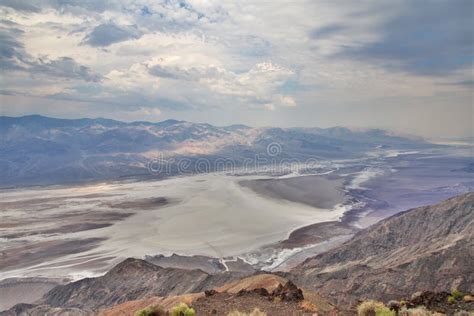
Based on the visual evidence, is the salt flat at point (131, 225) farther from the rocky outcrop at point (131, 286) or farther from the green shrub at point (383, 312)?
the green shrub at point (383, 312)

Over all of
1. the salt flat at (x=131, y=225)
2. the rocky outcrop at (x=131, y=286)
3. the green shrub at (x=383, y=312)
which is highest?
the green shrub at (x=383, y=312)

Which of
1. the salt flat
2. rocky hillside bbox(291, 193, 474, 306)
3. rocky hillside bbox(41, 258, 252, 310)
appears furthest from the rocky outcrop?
rocky hillside bbox(291, 193, 474, 306)

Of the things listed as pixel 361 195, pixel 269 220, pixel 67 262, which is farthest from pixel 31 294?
pixel 361 195

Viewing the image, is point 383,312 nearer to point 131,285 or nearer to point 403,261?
point 403,261

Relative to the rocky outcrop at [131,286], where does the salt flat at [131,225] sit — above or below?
below

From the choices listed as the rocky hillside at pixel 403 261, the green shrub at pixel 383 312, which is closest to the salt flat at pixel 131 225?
the rocky hillside at pixel 403 261

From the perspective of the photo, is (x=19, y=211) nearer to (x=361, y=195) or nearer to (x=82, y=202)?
(x=82, y=202)

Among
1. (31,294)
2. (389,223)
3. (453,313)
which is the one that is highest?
(453,313)

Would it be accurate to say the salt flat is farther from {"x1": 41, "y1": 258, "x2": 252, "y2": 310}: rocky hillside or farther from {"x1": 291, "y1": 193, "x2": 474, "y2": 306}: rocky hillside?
{"x1": 291, "y1": 193, "x2": 474, "y2": 306}: rocky hillside
